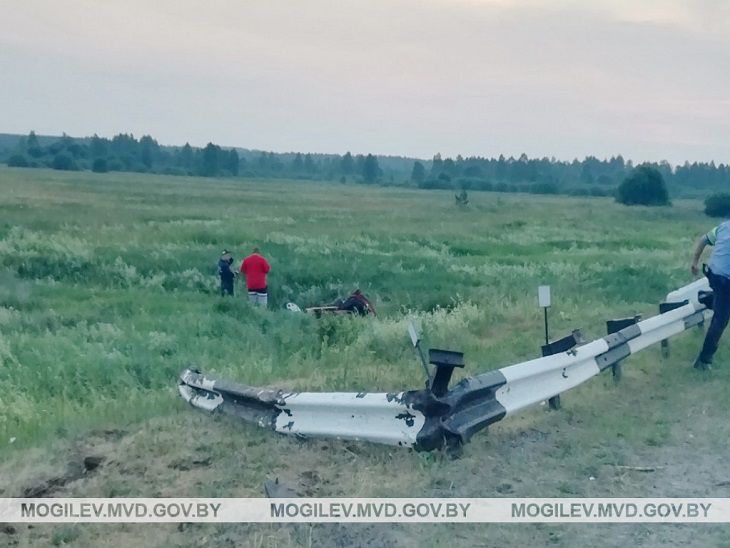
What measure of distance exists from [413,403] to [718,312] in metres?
3.98

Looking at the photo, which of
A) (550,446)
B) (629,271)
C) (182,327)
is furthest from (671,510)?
(629,271)

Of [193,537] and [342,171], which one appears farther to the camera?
[342,171]

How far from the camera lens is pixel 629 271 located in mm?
19500

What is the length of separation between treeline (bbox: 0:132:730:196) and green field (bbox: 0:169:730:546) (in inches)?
3767

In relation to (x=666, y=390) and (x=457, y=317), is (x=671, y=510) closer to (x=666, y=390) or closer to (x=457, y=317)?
(x=666, y=390)

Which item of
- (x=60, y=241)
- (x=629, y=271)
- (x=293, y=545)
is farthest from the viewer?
(x=60, y=241)

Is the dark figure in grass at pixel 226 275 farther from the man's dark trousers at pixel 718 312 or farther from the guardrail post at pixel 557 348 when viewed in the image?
the guardrail post at pixel 557 348

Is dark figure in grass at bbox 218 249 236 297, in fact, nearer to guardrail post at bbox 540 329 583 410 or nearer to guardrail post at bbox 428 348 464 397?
guardrail post at bbox 540 329 583 410

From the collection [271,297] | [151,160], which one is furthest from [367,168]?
[271,297]

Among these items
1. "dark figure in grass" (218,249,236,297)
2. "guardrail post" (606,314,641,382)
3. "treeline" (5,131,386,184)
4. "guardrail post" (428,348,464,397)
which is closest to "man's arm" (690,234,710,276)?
"guardrail post" (606,314,641,382)

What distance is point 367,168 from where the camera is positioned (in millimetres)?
160250

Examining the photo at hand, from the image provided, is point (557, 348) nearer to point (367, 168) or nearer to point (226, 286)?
point (226, 286)

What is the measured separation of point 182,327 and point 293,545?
901 cm

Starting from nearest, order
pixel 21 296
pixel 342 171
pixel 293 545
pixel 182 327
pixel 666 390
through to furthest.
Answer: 1. pixel 293 545
2. pixel 666 390
3. pixel 182 327
4. pixel 21 296
5. pixel 342 171
